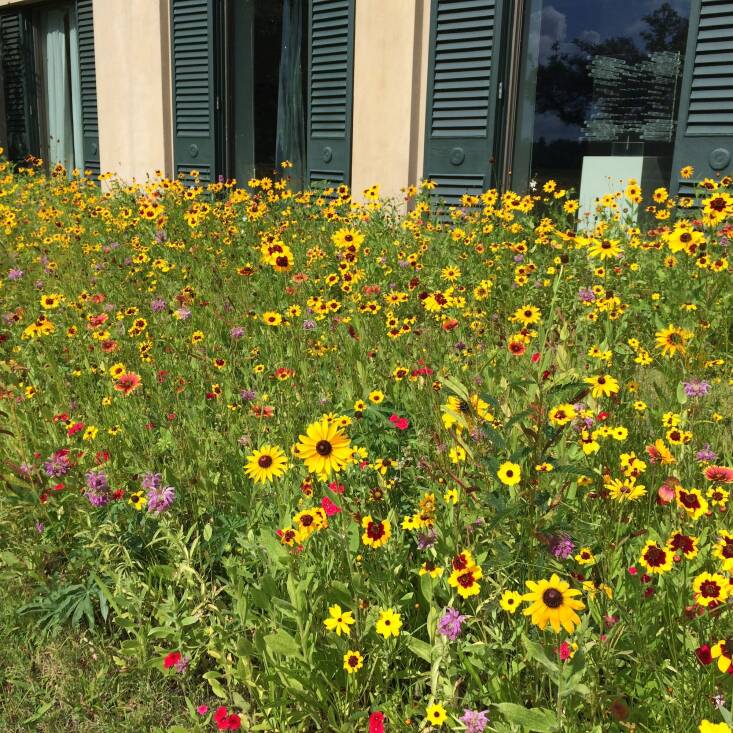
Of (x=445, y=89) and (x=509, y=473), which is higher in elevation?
(x=445, y=89)

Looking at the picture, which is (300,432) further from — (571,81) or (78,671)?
(571,81)

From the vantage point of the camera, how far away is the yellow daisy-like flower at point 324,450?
4.64 ft

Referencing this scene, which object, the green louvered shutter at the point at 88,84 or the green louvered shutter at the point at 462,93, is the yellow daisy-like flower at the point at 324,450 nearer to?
the green louvered shutter at the point at 462,93

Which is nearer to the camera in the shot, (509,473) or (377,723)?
(377,723)

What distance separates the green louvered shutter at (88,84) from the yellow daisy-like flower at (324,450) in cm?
997

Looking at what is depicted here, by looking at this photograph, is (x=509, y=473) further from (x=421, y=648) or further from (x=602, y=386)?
(x=602, y=386)

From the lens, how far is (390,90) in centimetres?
650

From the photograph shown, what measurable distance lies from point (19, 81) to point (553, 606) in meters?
13.5

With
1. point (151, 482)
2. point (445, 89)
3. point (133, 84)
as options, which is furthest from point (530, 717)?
point (133, 84)

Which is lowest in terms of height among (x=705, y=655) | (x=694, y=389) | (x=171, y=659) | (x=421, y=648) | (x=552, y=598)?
(x=171, y=659)

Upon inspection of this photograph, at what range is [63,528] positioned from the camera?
2.12 m

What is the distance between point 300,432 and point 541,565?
1145mm

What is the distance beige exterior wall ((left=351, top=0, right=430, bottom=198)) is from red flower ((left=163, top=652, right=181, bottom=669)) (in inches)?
217

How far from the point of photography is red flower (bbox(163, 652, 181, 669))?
5.19 ft
